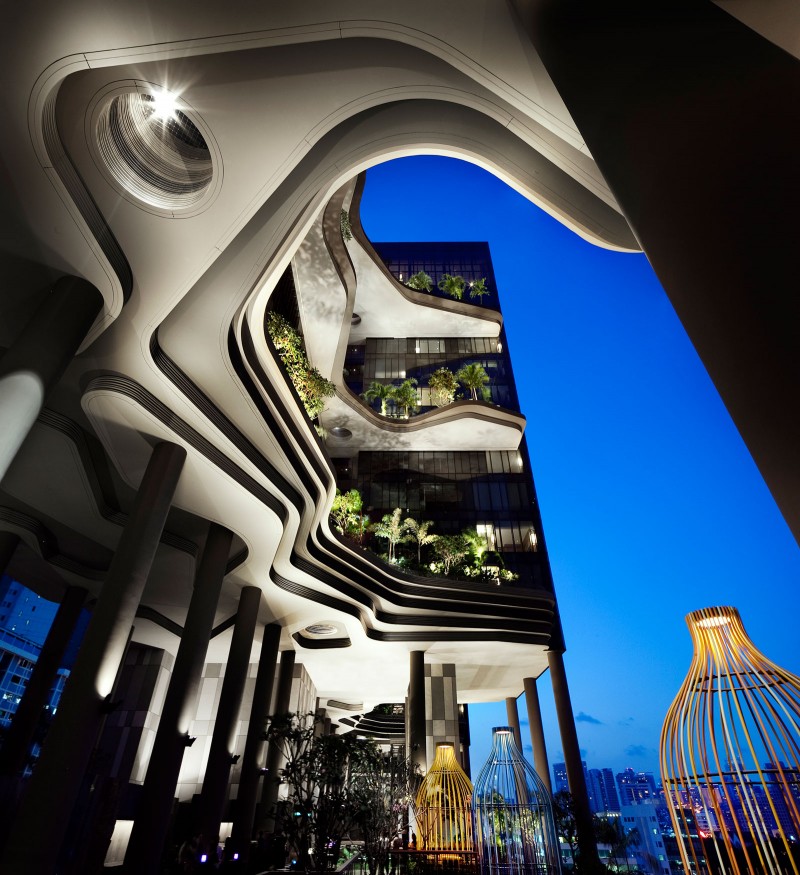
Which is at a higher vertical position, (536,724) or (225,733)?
(536,724)

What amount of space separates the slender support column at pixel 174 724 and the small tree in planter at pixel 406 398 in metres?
14.0

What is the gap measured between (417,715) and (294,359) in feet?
37.2

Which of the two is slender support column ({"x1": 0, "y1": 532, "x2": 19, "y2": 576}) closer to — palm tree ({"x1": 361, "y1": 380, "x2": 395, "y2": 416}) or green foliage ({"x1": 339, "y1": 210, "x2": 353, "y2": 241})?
green foliage ({"x1": 339, "y1": 210, "x2": 353, "y2": 241})

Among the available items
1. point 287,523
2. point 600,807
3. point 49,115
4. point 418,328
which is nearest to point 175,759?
point 287,523

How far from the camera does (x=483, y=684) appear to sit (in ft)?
68.4

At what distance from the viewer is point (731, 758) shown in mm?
3027

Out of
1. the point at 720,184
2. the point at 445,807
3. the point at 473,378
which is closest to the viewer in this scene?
the point at 720,184

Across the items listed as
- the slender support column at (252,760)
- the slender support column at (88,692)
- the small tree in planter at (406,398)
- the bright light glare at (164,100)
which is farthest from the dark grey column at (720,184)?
the small tree in planter at (406,398)

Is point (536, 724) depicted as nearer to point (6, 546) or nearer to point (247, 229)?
point (6, 546)

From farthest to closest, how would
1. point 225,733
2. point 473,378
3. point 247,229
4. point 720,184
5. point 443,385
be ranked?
point 473,378 → point 443,385 → point 225,733 → point 247,229 → point 720,184

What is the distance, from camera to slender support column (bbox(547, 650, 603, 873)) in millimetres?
15520

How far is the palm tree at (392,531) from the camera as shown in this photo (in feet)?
65.2

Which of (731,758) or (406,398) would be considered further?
(406,398)

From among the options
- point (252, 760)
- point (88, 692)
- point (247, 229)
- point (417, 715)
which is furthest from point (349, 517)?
point (247, 229)
